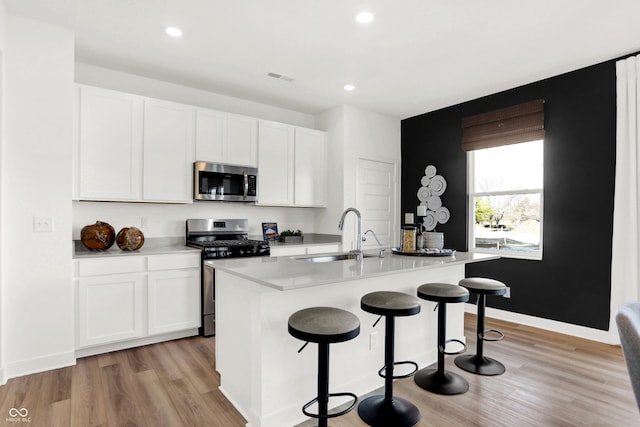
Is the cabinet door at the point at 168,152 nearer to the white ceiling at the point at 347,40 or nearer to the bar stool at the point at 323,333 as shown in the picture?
the white ceiling at the point at 347,40

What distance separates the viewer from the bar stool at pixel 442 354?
7.82 feet

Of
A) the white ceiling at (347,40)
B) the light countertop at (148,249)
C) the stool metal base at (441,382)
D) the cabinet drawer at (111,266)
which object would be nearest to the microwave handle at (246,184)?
the light countertop at (148,249)

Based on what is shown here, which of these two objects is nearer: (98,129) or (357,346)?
(357,346)

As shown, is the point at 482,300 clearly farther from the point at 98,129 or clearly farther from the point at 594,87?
the point at 98,129

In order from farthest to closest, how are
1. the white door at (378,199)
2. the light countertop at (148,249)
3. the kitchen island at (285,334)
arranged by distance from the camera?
the white door at (378,199) → the light countertop at (148,249) → the kitchen island at (285,334)

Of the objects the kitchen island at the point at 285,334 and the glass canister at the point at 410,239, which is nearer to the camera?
the kitchen island at the point at 285,334

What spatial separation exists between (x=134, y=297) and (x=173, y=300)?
345 millimetres

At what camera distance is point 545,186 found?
3820 millimetres

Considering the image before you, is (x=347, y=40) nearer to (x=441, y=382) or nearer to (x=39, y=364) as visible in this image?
(x=441, y=382)

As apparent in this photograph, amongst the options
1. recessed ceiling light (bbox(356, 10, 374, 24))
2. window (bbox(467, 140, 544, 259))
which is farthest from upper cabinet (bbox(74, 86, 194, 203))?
window (bbox(467, 140, 544, 259))

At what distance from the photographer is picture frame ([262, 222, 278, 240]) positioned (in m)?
4.65

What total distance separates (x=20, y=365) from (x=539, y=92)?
213 inches

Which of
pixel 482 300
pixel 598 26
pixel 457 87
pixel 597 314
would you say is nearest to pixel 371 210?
pixel 457 87

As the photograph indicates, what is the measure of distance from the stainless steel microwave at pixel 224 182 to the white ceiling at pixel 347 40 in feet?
3.18
